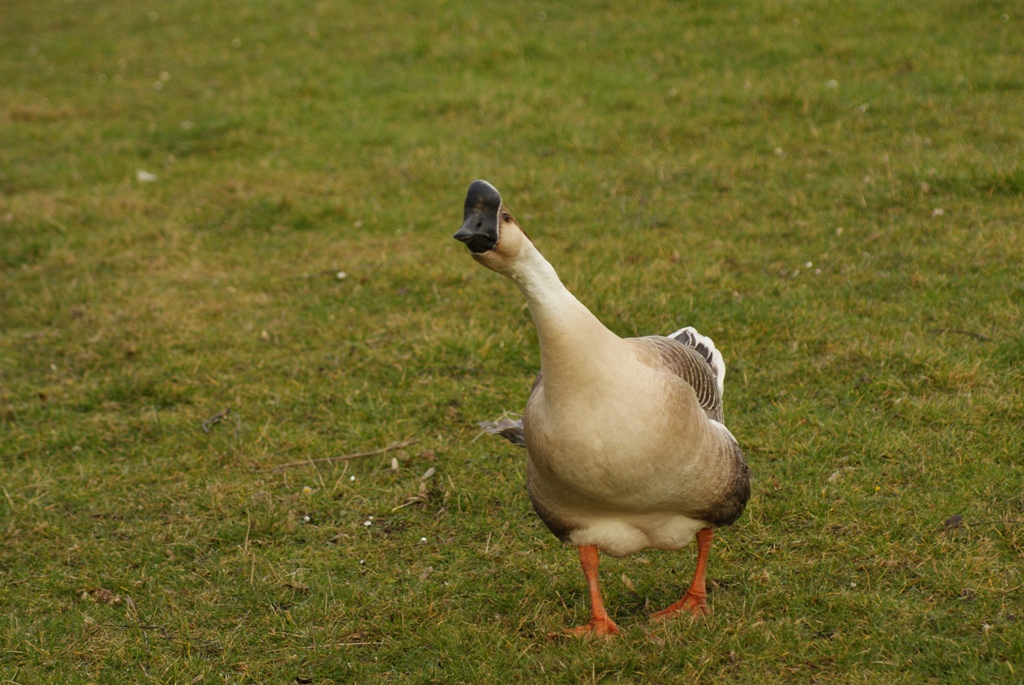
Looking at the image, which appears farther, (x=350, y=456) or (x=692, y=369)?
(x=350, y=456)

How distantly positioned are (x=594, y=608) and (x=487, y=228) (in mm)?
1955

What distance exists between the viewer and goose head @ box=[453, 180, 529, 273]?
11.5 feet

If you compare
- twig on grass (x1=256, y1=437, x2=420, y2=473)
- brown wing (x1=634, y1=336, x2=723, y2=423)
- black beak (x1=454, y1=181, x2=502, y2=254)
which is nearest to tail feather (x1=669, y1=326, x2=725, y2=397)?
brown wing (x1=634, y1=336, x2=723, y2=423)

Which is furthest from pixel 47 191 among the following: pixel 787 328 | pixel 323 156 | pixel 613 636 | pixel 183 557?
pixel 613 636

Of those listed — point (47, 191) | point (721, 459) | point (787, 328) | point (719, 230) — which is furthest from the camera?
point (47, 191)

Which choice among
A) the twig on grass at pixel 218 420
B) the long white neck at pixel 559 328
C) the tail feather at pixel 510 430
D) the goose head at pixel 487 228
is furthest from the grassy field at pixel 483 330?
the goose head at pixel 487 228

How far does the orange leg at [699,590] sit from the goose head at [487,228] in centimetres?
177

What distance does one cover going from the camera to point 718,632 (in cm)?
439

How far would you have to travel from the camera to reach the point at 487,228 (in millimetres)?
3514

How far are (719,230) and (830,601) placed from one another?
14.8 feet

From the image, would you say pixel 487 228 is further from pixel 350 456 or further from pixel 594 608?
pixel 350 456

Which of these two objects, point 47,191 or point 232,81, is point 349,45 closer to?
point 232,81

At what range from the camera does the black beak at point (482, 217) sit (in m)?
3.51

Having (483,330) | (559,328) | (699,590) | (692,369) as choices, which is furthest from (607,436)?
(483,330)
